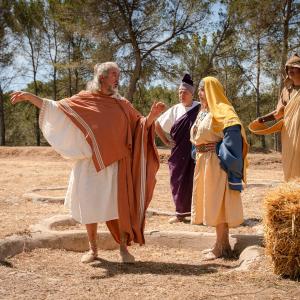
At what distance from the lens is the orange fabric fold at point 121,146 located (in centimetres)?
402

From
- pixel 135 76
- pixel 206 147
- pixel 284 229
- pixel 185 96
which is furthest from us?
pixel 135 76

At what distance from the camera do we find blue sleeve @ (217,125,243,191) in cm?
402

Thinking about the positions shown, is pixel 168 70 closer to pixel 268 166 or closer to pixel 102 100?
pixel 268 166

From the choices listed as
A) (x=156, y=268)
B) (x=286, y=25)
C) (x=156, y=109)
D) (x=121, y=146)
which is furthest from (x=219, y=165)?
(x=286, y=25)

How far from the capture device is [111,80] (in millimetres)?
4039

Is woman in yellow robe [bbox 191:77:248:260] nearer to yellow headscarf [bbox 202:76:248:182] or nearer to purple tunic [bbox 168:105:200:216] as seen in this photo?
yellow headscarf [bbox 202:76:248:182]

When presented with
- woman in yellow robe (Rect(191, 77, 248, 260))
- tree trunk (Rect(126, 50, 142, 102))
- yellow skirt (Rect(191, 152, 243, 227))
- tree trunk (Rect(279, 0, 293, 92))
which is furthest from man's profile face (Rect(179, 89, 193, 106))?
tree trunk (Rect(126, 50, 142, 102))

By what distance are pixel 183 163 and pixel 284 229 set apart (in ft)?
8.45

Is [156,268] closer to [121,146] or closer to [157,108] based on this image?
[121,146]

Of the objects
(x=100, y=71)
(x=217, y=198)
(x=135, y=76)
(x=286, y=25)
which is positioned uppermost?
(x=286, y=25)

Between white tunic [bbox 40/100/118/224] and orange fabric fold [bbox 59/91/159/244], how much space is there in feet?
0.18

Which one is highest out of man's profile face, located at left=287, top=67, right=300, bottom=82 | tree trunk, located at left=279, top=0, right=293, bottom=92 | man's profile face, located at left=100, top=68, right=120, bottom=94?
tree trunk, located at left=279, top=0, right=293, bottom=92

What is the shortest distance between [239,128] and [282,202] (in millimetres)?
880

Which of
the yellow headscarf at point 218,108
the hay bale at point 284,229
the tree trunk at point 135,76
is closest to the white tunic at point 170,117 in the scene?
the yellow headscarf at point 218,108
